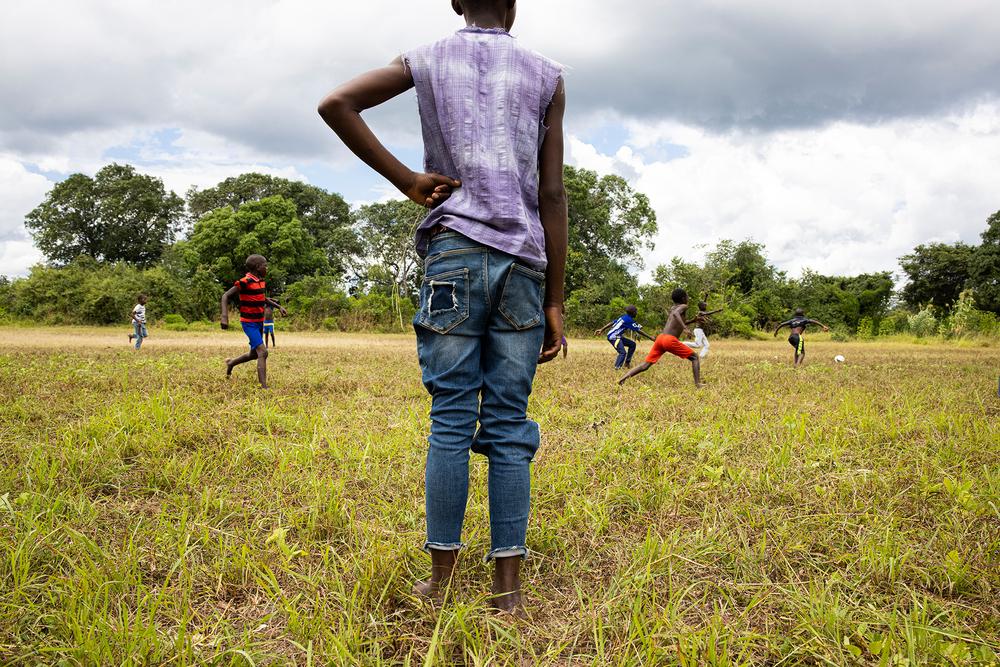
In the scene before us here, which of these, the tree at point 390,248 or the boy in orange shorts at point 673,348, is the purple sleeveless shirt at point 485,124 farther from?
the tree at point 390,248

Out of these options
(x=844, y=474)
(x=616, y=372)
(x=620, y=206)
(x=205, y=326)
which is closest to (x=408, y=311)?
(x=205, y=326)

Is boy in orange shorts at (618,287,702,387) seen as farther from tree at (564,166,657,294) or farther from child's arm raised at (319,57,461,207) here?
tree at (564,166,657,294)

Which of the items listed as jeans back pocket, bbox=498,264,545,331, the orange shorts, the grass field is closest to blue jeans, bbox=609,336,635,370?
the orange shorts

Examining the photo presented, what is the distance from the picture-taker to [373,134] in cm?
215

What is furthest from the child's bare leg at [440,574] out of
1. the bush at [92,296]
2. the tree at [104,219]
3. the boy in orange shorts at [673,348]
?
the tree at [104,219]

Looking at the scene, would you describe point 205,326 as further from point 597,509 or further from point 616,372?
point 597,509

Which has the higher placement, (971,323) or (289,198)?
(289,198)

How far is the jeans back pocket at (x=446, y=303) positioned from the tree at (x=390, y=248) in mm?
28956

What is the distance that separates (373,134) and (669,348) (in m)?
7.19

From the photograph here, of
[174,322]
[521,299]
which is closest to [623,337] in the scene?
[521,299]

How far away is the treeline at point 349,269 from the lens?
3003 centimetres

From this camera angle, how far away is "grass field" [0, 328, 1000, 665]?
187 cm

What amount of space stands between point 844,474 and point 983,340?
2624 cm

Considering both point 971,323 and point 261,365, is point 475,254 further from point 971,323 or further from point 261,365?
point 971,323
